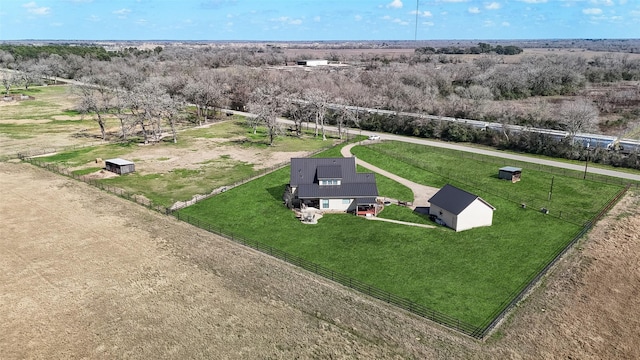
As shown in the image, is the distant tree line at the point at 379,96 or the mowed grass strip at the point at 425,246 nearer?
the mowed grass strip at the point at 425,246

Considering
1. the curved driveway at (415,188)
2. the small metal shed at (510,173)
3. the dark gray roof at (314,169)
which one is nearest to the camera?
the dark gray roof at (314,169)

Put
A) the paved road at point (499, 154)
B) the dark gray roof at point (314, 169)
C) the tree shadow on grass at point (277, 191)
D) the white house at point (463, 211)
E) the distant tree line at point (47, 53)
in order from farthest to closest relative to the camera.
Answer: the distant tree line at point (47, 53), the paved road at point (499, 154), the tree shadow on grass at point (277, 191), the dark gray roof at point (314, 169), the white house at point (463, 211)

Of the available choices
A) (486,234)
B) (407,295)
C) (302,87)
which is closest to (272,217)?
(407,295)

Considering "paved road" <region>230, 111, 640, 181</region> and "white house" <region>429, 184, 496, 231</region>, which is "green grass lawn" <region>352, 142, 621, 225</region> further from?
"white house" <region>429, 184, 496, 231</region>

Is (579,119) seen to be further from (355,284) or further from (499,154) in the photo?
(355,284)

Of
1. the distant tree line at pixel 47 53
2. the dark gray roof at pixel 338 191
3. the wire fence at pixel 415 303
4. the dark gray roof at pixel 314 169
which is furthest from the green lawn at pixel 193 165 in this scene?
the distant tree line at pixel 47 53

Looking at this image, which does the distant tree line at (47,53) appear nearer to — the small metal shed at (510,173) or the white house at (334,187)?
the white house at (334,187)
